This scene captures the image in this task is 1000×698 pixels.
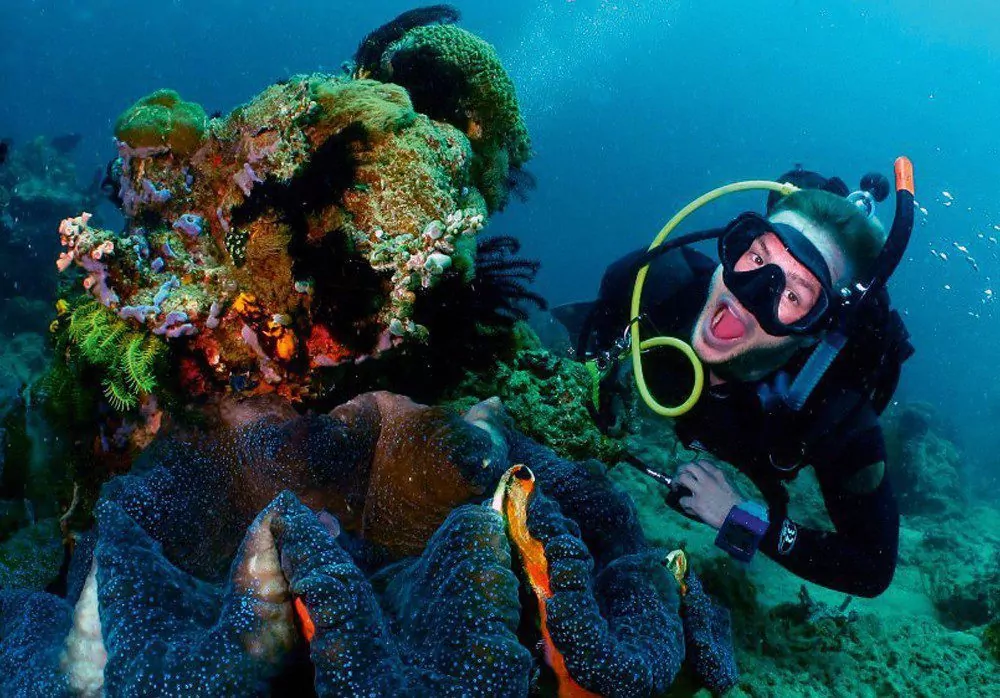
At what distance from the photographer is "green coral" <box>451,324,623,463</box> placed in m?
3.48

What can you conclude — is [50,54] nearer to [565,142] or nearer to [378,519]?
[565,142]

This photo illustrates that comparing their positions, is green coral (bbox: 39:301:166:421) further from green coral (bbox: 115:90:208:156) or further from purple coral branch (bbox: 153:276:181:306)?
green coral (bbox: 115:90:208:156)

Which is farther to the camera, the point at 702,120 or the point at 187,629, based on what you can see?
the point at 702,120

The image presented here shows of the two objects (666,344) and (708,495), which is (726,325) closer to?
(666,344)

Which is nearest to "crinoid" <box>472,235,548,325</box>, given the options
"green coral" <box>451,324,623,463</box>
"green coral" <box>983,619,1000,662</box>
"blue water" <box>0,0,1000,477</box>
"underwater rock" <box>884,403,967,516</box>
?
"green coral" <box>451,324,623,463</box>

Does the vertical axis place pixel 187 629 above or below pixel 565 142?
below

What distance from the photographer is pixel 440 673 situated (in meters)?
1.17

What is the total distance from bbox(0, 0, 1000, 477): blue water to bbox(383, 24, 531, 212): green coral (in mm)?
78852

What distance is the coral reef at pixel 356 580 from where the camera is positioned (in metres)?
1.16

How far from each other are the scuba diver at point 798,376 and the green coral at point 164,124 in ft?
9.32

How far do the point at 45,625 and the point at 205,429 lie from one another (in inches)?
33.3

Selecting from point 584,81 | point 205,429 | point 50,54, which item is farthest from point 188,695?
point 584,81

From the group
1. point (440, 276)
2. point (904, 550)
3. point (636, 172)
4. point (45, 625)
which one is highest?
point (636, 172)

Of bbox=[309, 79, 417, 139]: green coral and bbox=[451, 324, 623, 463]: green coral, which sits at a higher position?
bbox=[309, 79, 417, 139]: green coral
